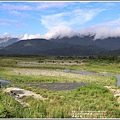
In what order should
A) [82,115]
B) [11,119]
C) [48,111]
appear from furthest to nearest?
[48,111], [82,115], [11,119]

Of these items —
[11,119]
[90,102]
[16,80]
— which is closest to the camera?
[11,119]

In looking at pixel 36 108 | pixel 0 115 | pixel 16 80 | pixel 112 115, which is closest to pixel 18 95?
pixel 36 108

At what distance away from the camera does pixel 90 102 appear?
924cm

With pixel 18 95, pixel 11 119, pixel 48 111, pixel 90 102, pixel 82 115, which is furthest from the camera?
pixel 18 95

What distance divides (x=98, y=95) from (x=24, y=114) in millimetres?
4649

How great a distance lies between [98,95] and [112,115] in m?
3.43

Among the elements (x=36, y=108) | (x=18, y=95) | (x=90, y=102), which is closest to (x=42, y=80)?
(x=18, y=95)

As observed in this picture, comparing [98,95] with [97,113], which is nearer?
[97,113]

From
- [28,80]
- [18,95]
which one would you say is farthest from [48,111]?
[28,80]

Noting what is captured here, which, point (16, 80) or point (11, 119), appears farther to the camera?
point (16, 80)

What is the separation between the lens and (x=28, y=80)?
57.8ft

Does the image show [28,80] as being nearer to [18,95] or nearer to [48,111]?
[18,95]

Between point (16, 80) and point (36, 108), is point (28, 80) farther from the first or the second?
point (36, 108)

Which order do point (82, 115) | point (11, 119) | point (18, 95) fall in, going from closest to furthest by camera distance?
point (11, 119), point (82, 115), point (18, 95)
